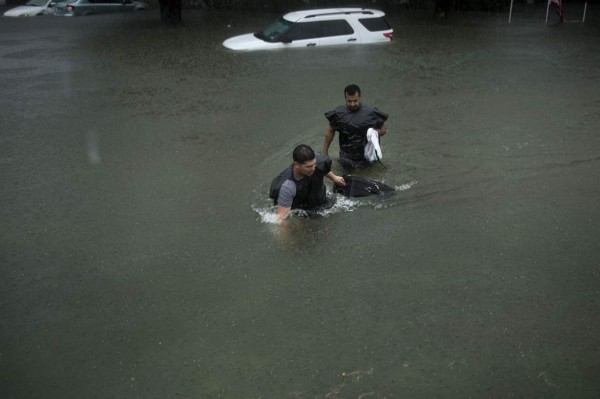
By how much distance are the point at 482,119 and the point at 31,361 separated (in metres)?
7.98

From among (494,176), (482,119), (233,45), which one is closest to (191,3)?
(233,45)

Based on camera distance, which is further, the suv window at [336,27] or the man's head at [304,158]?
the suv window at [336,27]

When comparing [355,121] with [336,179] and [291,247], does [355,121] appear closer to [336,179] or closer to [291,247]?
[336,179]

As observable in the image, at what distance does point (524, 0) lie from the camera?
24.2m

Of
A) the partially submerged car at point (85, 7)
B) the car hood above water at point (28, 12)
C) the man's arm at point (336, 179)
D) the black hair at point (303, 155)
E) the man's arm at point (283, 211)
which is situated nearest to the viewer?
the black hair at point (303, 155)

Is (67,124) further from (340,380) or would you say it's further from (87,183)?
(340,380)

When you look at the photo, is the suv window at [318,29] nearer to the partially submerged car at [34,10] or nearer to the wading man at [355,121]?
the wading man at [355,121]

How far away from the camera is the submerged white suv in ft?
48.3

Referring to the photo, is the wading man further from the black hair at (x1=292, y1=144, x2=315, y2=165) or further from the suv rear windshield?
the suv rear windshield

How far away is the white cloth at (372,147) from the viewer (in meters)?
7.59

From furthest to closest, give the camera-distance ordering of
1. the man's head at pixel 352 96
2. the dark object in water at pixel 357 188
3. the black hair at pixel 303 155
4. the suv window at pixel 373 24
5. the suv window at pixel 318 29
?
the suv window at pixel 373 24 → the suv window at pixel 318 29 → the man's head at pixel 352 96 → the dark object in water at pixel 357 188 → the black hair at pixel 303 155

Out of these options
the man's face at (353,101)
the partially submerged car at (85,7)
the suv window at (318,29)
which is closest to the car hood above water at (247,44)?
the suv window at (318,29)

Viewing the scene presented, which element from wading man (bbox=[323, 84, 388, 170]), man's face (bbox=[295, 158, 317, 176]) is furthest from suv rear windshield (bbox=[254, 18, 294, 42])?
man's face (bbox=[295, 158, 317, 176])

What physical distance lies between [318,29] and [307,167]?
970 centimetres
